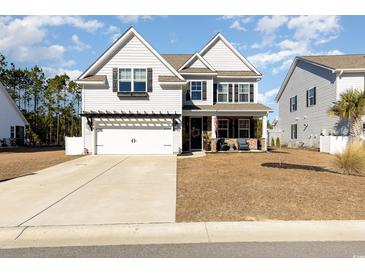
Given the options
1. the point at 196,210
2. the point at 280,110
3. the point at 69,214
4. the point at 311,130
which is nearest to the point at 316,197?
the point at 196,210

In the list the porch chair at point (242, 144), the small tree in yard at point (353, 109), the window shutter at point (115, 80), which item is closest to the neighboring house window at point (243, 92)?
the porch chair at point (242, 144)

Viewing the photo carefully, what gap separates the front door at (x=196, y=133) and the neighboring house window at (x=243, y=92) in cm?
391

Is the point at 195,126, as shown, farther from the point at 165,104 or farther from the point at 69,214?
the point at 69,214

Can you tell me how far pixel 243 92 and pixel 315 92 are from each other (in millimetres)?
6838

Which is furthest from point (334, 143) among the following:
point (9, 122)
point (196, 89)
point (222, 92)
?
point (9, 122)

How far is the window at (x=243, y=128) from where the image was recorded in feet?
78.9

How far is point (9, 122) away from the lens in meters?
35.0

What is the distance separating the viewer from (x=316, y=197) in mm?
7902

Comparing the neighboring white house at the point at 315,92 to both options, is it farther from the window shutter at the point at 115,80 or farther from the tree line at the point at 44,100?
the tree line at the point at 44,100

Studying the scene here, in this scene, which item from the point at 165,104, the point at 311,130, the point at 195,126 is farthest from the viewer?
the point at 311,130

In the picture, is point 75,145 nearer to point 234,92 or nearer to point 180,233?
point 234,92

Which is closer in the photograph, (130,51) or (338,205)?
(338,205)

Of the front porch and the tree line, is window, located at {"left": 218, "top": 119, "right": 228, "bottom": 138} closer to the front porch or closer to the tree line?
the front porch
